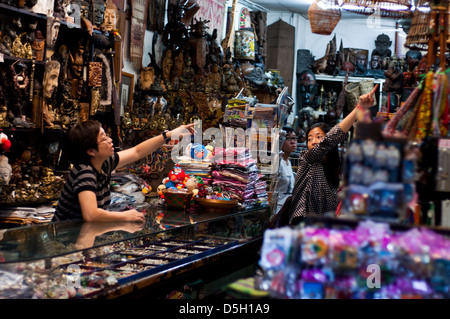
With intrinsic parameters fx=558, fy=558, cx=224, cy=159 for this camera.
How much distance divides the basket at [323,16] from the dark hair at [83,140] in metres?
4.30

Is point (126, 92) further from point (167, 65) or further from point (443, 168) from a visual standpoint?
point (443, 168)

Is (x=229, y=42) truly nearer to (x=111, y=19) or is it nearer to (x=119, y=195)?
(x=111, y=19)

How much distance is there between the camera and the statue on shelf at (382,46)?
1313cm

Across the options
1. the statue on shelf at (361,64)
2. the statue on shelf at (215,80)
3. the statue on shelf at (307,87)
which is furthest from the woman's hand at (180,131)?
the statue on shelf at (361,64)

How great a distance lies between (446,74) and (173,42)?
5988 mm

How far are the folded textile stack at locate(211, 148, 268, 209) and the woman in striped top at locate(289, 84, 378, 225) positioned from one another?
480 millimetres

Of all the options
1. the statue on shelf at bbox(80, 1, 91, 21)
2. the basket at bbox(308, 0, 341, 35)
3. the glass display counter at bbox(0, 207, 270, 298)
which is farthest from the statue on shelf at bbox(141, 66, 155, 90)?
the glass display counter at bbox(0, 207, 270, 298)

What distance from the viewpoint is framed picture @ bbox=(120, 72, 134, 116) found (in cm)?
683

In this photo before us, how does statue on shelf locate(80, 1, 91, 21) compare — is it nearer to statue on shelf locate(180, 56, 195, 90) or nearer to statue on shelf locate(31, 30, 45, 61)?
statue on shelf locate(31, 30, 45, 61)

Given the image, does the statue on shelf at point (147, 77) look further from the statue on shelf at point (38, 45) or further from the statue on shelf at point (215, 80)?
the statue on shelf at point (38, 45)

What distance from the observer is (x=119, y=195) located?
16.7ft

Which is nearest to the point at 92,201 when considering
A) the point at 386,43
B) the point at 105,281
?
the point at 105,281

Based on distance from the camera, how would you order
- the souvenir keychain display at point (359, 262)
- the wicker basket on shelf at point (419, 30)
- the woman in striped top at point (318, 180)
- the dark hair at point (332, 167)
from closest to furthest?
1. the souvenir keychain display at point (359, 262)
2. the wicker basket on shelf at point (419, 30)
3. the woman in striped top at point (318, 180)
4. the dark hair at point (332, 167)

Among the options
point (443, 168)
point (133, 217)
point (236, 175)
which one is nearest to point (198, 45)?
point (236, 175)
